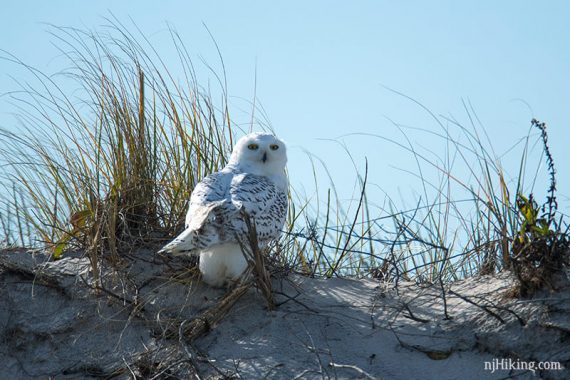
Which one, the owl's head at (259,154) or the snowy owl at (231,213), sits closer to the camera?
the snowy owl at (231,213)

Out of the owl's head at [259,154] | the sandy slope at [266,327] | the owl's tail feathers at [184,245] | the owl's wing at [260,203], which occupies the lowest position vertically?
the sandy slope at [266,327]

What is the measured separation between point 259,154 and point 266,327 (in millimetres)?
1287

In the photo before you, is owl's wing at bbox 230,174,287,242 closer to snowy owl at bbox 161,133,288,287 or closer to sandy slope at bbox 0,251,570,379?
snowy owl at bbox 161,133,288,287

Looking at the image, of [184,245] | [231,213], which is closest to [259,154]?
[231,213]

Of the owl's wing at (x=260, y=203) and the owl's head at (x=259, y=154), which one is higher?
the owl's head at (x=259, y=154)

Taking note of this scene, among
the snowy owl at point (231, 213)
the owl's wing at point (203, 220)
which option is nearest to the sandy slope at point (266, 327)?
the snowy owl at point (231, 213)

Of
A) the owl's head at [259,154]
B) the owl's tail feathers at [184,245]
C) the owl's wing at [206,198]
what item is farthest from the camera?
the owl's head at [259,154]

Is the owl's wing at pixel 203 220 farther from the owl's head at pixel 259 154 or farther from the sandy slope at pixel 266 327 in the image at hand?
the owl's head at pixel 259 154

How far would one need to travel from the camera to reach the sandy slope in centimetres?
402

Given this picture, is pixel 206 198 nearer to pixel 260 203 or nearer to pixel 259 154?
pixel 260 203

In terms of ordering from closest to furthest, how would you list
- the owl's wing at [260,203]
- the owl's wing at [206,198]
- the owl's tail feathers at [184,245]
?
the owl's tail feathers at [184,245], the owl's wing at [206,198], the owl's wing at [260,203]

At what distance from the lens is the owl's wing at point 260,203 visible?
15.5 ft

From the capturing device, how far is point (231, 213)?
459 centimetres

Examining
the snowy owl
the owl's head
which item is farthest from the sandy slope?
the owl's head
